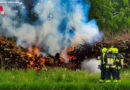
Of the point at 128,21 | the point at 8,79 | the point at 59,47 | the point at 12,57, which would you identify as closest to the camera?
the point at 8,79

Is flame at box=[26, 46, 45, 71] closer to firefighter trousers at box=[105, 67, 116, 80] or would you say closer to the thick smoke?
the thick smoke

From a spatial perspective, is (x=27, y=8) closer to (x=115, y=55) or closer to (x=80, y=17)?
(x=80, y=17)

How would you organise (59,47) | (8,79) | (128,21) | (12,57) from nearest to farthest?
(8,79) < (12,57) < (59,47) < (128,21)

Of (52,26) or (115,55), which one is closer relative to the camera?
(115,55)

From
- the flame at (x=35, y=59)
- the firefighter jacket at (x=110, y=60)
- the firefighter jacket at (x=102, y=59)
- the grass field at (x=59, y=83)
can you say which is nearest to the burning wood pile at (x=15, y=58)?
the flame at (x=35, y=59)

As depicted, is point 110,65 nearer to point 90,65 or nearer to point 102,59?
point 102,59

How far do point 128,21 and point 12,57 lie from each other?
39.3 feet

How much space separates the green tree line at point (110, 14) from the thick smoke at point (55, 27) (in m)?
3.32

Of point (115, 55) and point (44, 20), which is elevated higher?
point (44, 20)

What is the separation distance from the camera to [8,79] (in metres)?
10.6

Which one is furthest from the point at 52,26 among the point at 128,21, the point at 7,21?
the point at 128,21

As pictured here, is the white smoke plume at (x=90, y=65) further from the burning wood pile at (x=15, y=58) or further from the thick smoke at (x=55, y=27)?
the burning wood pile at (x=15, y=58)

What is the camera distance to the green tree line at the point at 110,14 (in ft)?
60.1

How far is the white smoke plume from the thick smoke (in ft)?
3.72
